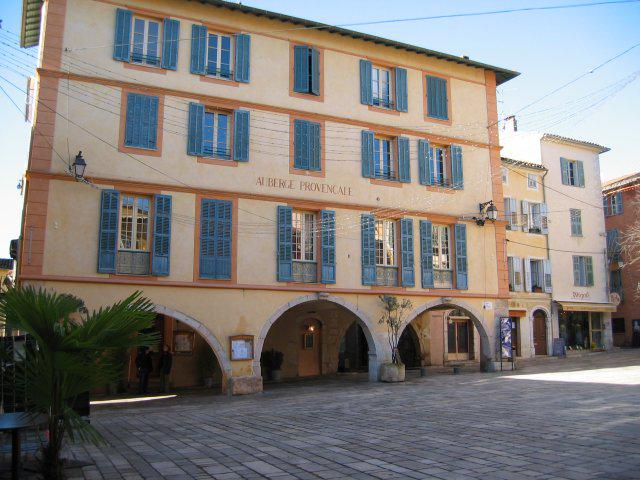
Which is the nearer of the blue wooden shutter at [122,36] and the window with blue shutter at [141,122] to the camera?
the window with blue shutter at [141,122]

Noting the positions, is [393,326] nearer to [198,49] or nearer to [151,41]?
[198,49]

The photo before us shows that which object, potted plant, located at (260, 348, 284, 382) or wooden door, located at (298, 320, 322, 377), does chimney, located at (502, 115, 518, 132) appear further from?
potted plant, located at (260, 348, 284, 382)

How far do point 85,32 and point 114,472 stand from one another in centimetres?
1342

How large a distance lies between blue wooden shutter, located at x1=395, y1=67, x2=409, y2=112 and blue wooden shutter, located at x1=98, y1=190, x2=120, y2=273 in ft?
33.1

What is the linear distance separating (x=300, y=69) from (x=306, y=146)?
8.21 feet

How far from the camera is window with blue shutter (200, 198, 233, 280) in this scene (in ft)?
54.7

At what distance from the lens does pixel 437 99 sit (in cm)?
2141

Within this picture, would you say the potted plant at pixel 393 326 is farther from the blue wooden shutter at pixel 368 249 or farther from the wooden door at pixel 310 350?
the wooden door at pixel 310 350

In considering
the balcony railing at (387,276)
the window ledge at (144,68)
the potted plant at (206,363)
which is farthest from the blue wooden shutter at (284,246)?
the window ledge at (144,68)

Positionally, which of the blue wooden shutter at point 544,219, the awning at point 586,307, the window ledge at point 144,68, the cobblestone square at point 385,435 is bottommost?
the cobblestone square at point 385,435

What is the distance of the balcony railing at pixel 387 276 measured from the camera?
63.4 feet

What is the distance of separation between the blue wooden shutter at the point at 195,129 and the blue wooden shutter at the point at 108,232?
256 cm

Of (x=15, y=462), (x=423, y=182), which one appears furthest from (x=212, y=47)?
(x=15, y=462)

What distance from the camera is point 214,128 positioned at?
17.7 meters
